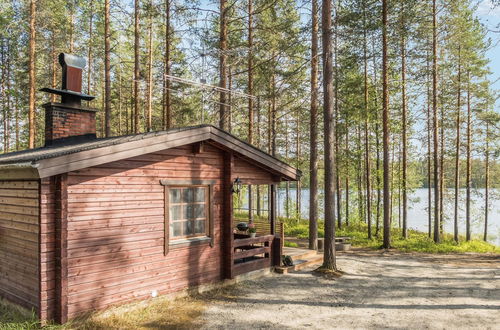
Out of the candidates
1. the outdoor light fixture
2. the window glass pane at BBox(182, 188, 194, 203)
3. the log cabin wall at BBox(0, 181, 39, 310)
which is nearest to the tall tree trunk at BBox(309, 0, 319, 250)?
the outdoor light fixture

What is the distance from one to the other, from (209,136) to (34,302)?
4237 mm

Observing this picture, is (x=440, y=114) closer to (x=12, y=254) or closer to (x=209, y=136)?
(x=209, y=136)

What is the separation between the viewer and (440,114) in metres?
19.1

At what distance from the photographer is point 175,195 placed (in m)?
7.02

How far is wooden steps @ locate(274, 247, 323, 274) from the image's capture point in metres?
9.13

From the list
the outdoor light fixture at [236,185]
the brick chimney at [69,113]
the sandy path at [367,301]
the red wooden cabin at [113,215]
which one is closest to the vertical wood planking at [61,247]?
the red wooden cabin at [113,215]

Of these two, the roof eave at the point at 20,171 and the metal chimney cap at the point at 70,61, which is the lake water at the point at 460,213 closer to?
the metal chimney cap at the point at 70,61

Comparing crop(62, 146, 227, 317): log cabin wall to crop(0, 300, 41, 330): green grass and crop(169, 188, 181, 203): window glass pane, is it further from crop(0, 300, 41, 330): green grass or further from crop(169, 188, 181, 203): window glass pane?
crop(0, 300, 41, 330): green grass

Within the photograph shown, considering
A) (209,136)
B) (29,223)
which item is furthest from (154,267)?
(209,136)

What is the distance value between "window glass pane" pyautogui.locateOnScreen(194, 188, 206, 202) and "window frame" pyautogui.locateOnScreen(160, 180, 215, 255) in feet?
0.27

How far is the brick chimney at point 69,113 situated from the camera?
734cm

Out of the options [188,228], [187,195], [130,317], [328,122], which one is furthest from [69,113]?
[328,122]

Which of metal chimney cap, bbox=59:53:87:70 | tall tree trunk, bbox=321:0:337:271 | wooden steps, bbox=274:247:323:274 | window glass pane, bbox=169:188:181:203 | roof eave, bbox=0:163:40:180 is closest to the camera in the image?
roof eave, bbox=0:163:40:180

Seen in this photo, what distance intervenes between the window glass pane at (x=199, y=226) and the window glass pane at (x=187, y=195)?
517 millimetres
